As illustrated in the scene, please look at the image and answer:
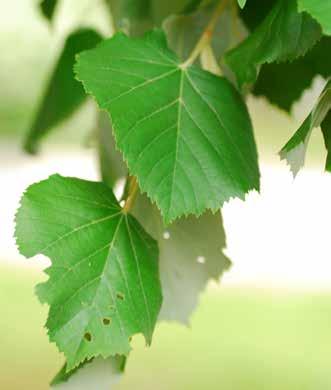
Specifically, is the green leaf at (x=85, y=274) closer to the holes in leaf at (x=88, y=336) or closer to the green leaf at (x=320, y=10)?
the holes in leaf at (x=88, y=336)

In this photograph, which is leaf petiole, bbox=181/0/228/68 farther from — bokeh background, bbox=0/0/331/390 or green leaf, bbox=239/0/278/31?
bokeh background, bbox=0/0/331/390

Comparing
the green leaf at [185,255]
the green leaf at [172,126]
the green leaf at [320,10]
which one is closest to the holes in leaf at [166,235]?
the green leaf at [185,255]

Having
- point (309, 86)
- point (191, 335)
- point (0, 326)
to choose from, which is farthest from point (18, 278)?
point (309, 86)

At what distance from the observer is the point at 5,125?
3.39ft

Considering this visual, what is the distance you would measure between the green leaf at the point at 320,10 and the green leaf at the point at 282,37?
0.05 m

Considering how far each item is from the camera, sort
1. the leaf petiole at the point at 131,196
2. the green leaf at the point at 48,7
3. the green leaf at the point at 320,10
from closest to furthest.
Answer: the green leaf at the point at 320,10 → the leaf petiole at the point at 131,196 → the green leaf at the point at 48,7

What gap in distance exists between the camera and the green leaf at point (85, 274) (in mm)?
424

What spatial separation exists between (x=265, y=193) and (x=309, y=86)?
339 mm

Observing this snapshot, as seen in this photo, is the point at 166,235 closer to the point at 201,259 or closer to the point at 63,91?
the point at 201,259

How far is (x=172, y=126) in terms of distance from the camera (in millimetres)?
435

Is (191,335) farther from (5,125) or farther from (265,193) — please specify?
(5,125)

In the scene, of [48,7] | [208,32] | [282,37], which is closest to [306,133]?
[282,37]

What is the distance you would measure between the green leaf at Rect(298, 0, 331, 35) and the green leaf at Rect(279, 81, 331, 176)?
0.05 metres

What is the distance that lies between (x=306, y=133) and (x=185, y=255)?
0.17 meters
